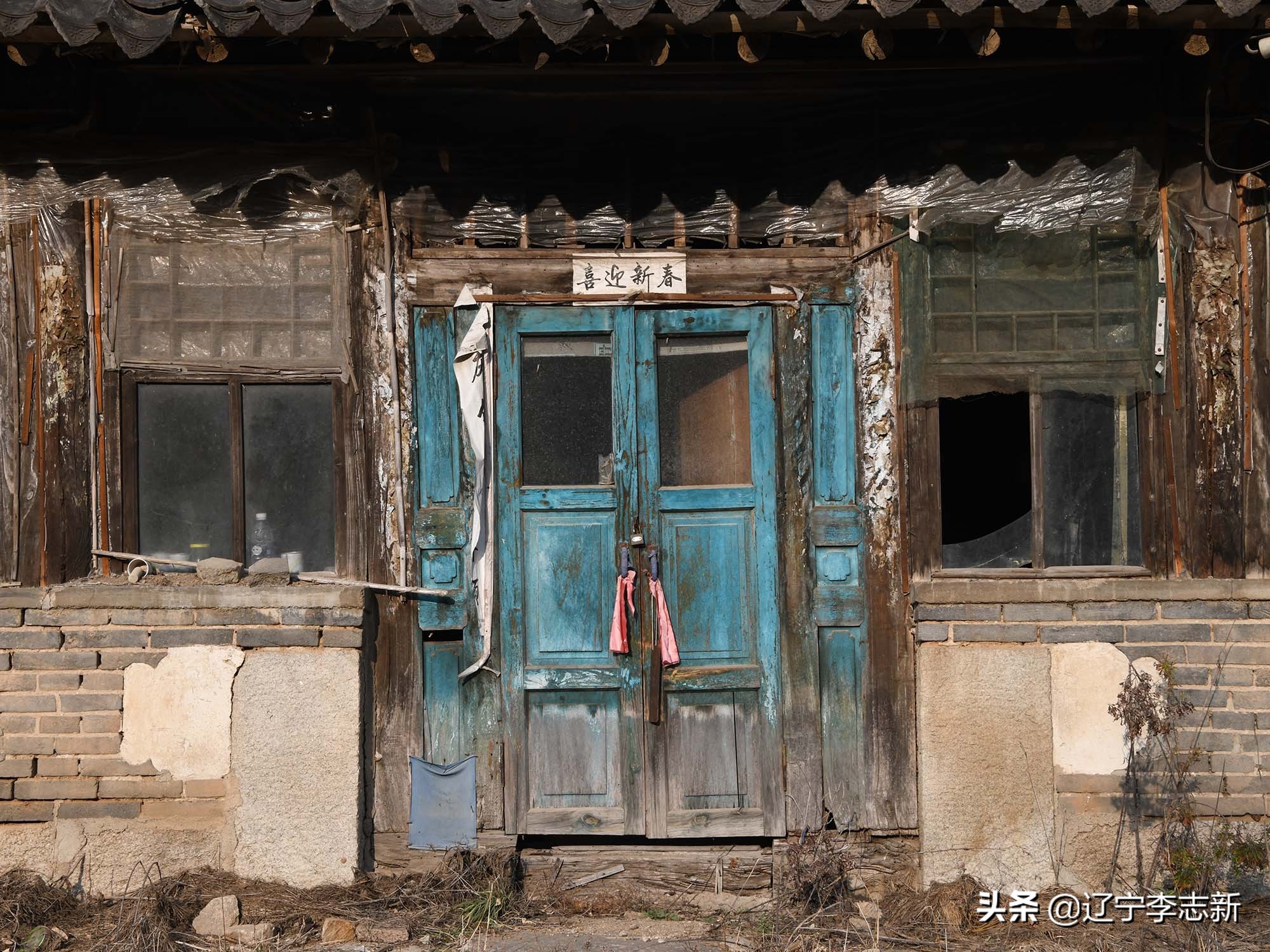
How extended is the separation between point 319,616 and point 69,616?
111cm

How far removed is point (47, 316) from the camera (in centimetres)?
519

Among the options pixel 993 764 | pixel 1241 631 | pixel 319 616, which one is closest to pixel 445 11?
pixel 319 616

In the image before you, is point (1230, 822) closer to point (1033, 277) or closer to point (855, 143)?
point (1033, 277)

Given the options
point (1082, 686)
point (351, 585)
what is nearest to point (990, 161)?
point (1082, 686)

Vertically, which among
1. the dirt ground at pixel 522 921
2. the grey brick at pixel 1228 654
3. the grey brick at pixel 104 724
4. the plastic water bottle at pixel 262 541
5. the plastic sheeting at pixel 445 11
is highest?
the plastic sheeting at pixel 445 11

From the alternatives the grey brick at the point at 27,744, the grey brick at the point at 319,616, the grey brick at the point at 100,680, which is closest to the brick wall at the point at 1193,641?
the grey brick at the point at 319,616

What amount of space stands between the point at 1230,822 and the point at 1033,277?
254 cm

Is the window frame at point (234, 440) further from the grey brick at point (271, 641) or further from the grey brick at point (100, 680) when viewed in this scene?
the grey brick at point (100, 680)

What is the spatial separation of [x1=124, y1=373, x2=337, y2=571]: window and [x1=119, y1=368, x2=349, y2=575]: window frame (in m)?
0.01

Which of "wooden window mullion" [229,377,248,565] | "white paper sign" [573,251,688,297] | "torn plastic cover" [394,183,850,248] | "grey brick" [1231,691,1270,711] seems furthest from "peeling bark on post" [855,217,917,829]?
"wooden window mullion" [229,377,248,565]

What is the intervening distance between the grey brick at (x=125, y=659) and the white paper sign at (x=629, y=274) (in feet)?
8.17

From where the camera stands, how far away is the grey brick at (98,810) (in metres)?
5.06

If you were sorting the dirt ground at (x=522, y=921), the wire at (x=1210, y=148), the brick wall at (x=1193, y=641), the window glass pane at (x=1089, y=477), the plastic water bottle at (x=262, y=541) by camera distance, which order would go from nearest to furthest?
the dirt ground at (x=522, y=921) < the wire at (x=1210, y=148) < the brick wall at (x=1193, y=641) < the window glass pane at (x=1089, y=477) < the plastic water bottle at (x=262, y=541)

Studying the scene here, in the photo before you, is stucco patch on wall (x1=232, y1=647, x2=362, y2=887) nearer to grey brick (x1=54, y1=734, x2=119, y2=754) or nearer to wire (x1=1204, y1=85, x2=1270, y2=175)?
grey brick (x1=54, y1=734, x2=119, y2=754)
